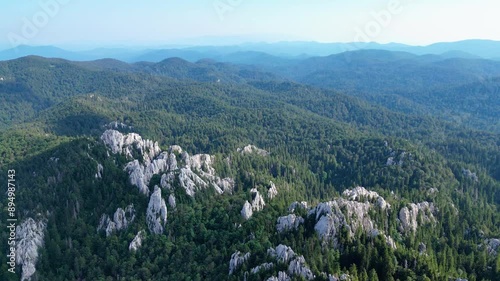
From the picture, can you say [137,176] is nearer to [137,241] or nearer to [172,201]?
[172,201]

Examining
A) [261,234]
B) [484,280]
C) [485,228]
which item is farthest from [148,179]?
[485,228]

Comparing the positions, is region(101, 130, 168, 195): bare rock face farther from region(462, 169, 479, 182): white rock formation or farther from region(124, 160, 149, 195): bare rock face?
region(462, 169, 479, 182): white rock formation

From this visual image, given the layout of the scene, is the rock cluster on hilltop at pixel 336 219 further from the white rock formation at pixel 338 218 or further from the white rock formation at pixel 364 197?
the white rock formation at pixel 364 197

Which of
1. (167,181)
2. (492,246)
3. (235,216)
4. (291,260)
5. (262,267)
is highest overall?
(291,260)

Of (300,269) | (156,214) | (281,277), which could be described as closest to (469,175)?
(300,269)

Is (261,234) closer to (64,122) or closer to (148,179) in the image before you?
(148,179)

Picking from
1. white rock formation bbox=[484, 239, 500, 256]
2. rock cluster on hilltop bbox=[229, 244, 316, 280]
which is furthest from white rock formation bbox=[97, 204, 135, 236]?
white rock formation bbox=[484, 239, 500, 256]
